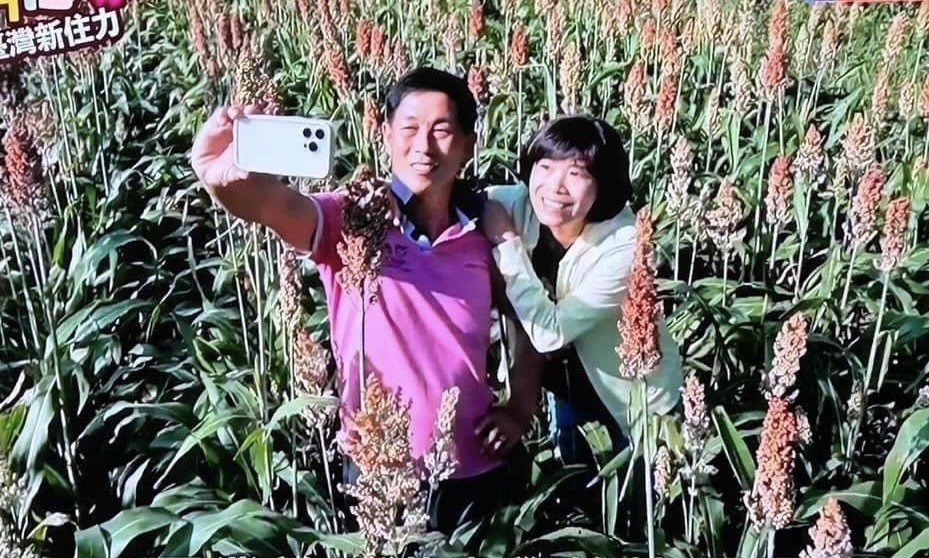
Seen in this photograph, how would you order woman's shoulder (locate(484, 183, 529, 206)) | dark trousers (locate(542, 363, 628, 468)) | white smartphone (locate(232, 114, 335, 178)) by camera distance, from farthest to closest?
dark trousers (locate(542, 363, 628, 468))
woman's shoulder (locate(484, 183, 529, 206))
white smartphone (locate(232, 114, 335, 178))

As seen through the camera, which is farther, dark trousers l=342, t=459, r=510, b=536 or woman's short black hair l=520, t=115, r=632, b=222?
dark trousers l=342, t=459, r=510, b=536

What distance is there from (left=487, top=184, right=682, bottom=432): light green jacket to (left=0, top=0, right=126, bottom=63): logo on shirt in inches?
33.9

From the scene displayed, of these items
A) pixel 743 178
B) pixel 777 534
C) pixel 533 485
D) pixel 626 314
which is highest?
pixel 626 314

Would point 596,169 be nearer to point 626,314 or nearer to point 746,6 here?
point 626,314

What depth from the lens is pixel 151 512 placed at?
178cm

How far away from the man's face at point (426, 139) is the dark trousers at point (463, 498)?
53cm

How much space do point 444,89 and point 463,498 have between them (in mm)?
717

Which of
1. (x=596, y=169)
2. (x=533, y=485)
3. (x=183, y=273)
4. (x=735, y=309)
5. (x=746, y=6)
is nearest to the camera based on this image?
(x=596, y=169)

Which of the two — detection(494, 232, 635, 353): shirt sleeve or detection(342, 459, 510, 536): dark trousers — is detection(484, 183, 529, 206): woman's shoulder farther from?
detection(342, 459, 510, 536): dark trousers

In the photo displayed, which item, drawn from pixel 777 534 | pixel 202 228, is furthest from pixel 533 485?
pixel 202 228

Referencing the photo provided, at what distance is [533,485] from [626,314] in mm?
606

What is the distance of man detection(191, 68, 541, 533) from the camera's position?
1.69 metres

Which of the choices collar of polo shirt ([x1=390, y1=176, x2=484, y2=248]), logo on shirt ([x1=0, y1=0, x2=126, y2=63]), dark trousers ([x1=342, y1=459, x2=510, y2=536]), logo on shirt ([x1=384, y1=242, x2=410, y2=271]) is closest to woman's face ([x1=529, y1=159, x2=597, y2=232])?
collar of polo shirt ([x1=390, y1=176, x2=484, y2=248])

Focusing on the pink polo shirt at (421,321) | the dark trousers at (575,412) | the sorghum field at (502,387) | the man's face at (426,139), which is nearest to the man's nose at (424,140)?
the man's face at (426,139)
